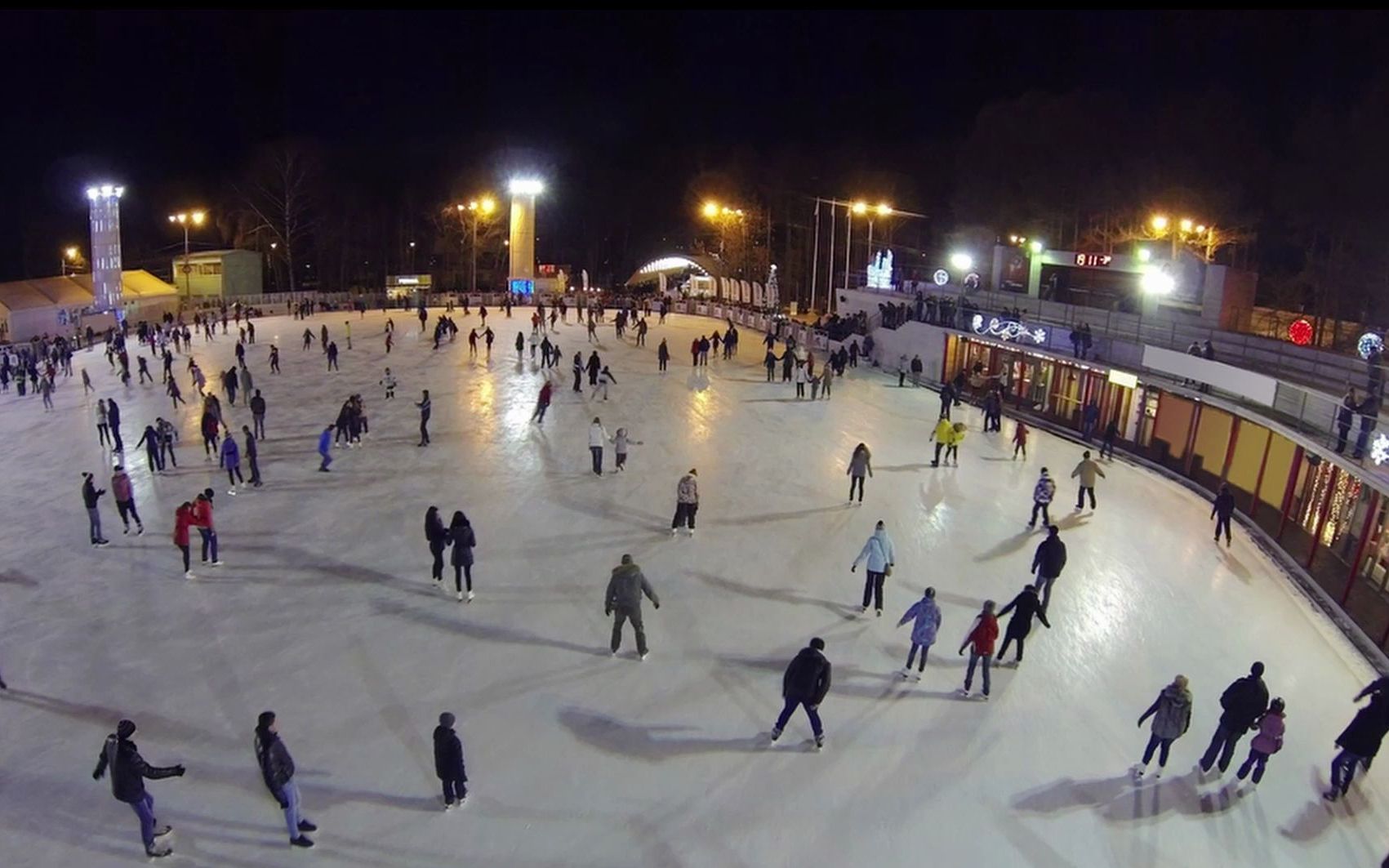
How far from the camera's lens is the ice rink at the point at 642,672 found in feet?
23.9

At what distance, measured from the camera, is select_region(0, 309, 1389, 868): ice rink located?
7277mm

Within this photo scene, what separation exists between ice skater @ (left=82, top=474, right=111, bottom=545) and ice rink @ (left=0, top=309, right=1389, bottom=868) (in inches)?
7.0

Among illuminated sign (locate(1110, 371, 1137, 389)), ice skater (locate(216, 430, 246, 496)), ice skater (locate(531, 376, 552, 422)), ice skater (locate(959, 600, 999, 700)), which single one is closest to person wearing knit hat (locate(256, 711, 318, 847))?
ice skater (locate(959, 600, 999, 700))

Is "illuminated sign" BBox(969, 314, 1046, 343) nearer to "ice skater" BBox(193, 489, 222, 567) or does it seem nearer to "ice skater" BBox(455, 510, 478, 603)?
"ice skater" BBox(455, 510, 478, 603)

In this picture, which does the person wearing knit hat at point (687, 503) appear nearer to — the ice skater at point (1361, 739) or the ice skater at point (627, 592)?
the ice skater at point (627, 592)

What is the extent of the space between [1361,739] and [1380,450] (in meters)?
5.47

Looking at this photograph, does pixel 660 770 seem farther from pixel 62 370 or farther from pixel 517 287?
pixel 517 287

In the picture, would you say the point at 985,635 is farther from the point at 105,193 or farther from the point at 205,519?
the point at 105,193

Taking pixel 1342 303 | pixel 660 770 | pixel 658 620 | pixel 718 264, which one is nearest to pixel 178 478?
pixel 658 620

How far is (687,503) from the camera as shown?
13102 millimetres

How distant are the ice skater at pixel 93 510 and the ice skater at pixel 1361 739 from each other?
46.5 feet

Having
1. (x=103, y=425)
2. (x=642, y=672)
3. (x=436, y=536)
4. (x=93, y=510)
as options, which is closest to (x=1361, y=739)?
(x=642, y=672)

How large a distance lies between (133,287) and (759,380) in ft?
110

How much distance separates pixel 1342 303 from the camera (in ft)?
109
